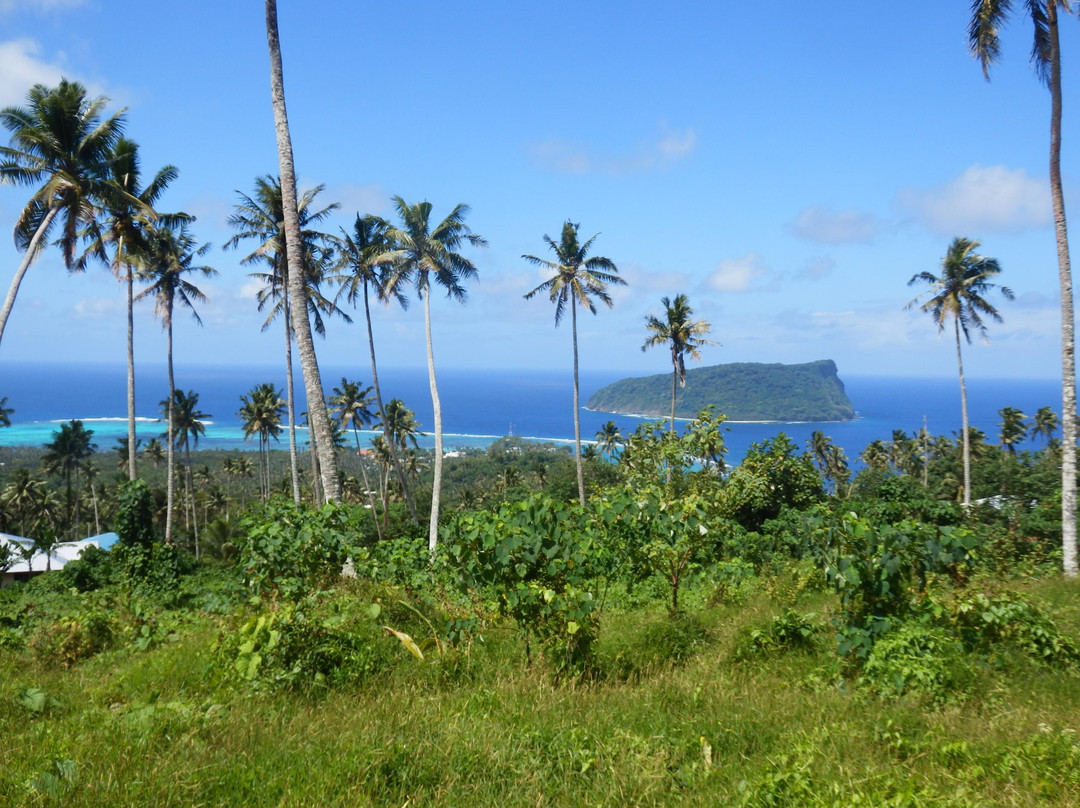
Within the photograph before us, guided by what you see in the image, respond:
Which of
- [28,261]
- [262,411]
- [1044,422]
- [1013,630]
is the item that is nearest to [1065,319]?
[1013,630]

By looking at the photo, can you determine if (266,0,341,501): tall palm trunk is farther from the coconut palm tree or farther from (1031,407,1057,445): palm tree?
(1031,407,1057,445): palm tree

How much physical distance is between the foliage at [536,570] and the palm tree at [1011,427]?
50.0m

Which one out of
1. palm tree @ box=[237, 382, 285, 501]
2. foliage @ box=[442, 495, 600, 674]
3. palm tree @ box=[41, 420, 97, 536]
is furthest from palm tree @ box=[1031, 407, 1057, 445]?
palm tree @ box=[41, 420, 97, 536]

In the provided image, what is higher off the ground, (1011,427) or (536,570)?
(536,570)

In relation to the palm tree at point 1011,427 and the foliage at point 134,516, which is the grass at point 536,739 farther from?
the palm tree at point 1011,427

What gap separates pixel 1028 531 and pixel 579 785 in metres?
14.9

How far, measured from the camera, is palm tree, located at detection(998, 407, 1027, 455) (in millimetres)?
45062

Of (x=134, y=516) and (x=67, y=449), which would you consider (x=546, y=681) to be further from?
(x=67, y=449)

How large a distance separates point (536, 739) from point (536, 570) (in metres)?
1.71

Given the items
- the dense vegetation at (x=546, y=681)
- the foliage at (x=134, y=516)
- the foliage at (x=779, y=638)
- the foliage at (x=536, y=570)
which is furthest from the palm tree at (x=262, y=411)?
the foliage at (x=779, y=638)

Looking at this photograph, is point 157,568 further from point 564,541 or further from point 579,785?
point 579,785

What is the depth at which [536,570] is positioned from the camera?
18.0 ft

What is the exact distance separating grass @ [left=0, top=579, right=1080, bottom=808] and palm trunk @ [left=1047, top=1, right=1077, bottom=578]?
829 centimetres

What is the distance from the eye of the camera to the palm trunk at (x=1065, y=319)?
11375 millimetres
